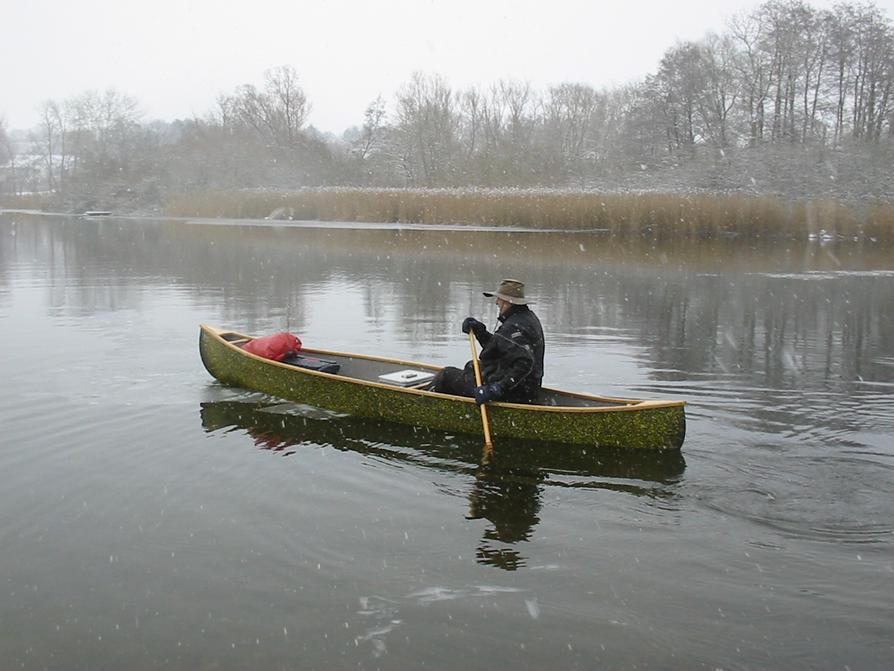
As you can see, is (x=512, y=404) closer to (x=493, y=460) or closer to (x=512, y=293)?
(x=493, y=460)

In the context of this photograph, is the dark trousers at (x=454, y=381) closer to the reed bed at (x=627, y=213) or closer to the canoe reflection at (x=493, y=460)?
the canoe reflection at (x=493, y=460)

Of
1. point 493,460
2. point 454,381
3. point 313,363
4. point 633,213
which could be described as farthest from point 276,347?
point 633,213

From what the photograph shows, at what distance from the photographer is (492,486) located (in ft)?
22.8

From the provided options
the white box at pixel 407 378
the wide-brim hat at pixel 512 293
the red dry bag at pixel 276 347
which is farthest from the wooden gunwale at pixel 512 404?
the wide-brim hat at pixel 512 293

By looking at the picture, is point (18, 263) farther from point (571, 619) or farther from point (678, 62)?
point (678, 62)

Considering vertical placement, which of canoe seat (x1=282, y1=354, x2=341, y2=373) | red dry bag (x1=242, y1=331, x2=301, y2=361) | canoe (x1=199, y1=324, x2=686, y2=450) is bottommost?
canoe (x1=199, y1=324, x2=686, y2=450)

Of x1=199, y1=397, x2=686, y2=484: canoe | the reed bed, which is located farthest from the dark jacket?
the reed bed

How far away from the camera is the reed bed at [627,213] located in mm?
29594

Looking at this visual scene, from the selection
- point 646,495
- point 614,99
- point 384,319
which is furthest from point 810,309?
point 614,99

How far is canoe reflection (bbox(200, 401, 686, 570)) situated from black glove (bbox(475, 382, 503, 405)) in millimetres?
441

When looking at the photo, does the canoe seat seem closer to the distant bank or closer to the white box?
the white box

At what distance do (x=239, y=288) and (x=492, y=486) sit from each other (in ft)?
44.2

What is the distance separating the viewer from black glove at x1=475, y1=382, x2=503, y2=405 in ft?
25.2

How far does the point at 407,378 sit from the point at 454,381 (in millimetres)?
736
